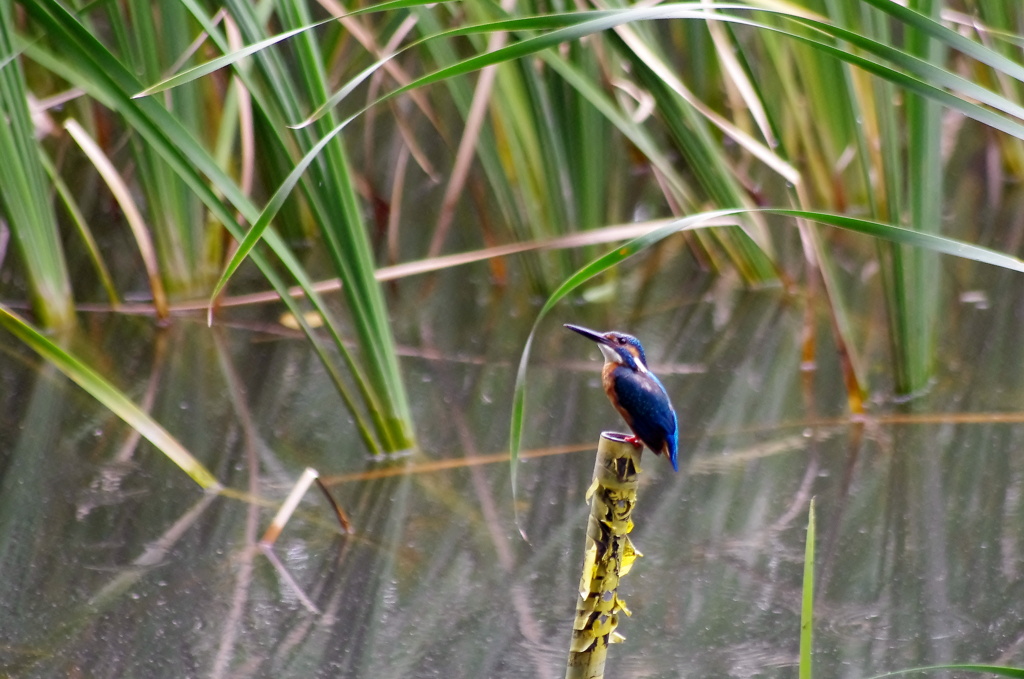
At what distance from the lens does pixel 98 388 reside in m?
1.75

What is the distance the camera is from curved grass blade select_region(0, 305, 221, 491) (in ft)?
5.26

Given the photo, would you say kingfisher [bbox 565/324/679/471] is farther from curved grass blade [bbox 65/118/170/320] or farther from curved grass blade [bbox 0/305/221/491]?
curved grass blade [bbox 65/118/170/320]

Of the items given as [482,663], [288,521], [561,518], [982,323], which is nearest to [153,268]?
[288,521]

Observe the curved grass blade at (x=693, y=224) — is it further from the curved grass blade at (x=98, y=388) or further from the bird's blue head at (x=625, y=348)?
the curved grass blade at (x=98, y=388)

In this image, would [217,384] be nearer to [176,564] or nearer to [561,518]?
A: [176,564]

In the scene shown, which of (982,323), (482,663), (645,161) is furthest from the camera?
(645,161)

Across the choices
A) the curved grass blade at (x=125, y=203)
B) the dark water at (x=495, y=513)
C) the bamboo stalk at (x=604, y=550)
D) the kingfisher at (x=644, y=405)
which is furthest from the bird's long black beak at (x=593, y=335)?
the curved grass blade at (x=125, y=203)

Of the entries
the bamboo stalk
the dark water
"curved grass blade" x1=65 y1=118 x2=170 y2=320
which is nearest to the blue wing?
the bamboo stalk

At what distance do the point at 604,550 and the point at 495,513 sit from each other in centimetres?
89

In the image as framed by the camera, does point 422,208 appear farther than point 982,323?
Yes

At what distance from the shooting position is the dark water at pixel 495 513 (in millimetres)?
1668

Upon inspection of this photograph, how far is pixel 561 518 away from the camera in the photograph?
2.05 metres

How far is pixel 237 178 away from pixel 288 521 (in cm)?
178

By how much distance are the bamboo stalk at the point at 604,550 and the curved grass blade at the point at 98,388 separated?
85 centimetres
